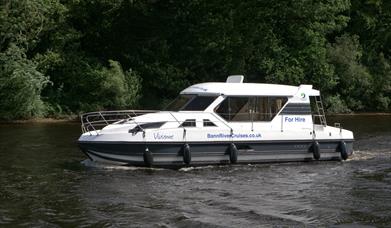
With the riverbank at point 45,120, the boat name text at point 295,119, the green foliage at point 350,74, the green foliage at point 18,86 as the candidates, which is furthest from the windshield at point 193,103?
the green foliage at point 350,74

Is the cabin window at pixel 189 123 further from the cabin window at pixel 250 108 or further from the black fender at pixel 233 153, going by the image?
the black fender at pixel 233 153

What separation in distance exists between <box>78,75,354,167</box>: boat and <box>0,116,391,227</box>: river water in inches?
18.3

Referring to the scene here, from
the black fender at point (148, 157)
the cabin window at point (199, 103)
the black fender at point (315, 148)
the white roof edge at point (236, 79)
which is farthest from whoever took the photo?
the white roof edge at point (236, 79)

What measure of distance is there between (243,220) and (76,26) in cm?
3583

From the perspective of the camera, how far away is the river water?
1477 cm

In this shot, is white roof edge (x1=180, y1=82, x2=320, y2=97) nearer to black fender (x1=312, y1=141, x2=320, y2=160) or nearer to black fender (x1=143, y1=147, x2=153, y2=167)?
black fender (x1=312, y1=141, x2=320, y2=160)

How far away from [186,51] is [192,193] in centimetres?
3206

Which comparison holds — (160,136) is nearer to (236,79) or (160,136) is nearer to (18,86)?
(236,79)

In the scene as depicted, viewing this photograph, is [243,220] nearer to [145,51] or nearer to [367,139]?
[367,139]

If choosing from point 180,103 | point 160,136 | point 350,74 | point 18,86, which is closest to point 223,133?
point 180,103

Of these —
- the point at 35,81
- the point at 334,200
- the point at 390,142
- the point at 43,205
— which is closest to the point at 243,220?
the point at 334,200

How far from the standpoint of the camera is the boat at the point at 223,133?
21328mm

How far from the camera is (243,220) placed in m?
14.7

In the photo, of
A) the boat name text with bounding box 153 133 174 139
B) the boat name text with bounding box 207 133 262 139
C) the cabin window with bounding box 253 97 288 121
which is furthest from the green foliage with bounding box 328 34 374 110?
the boat name text with bounding box 153 133 174 139
